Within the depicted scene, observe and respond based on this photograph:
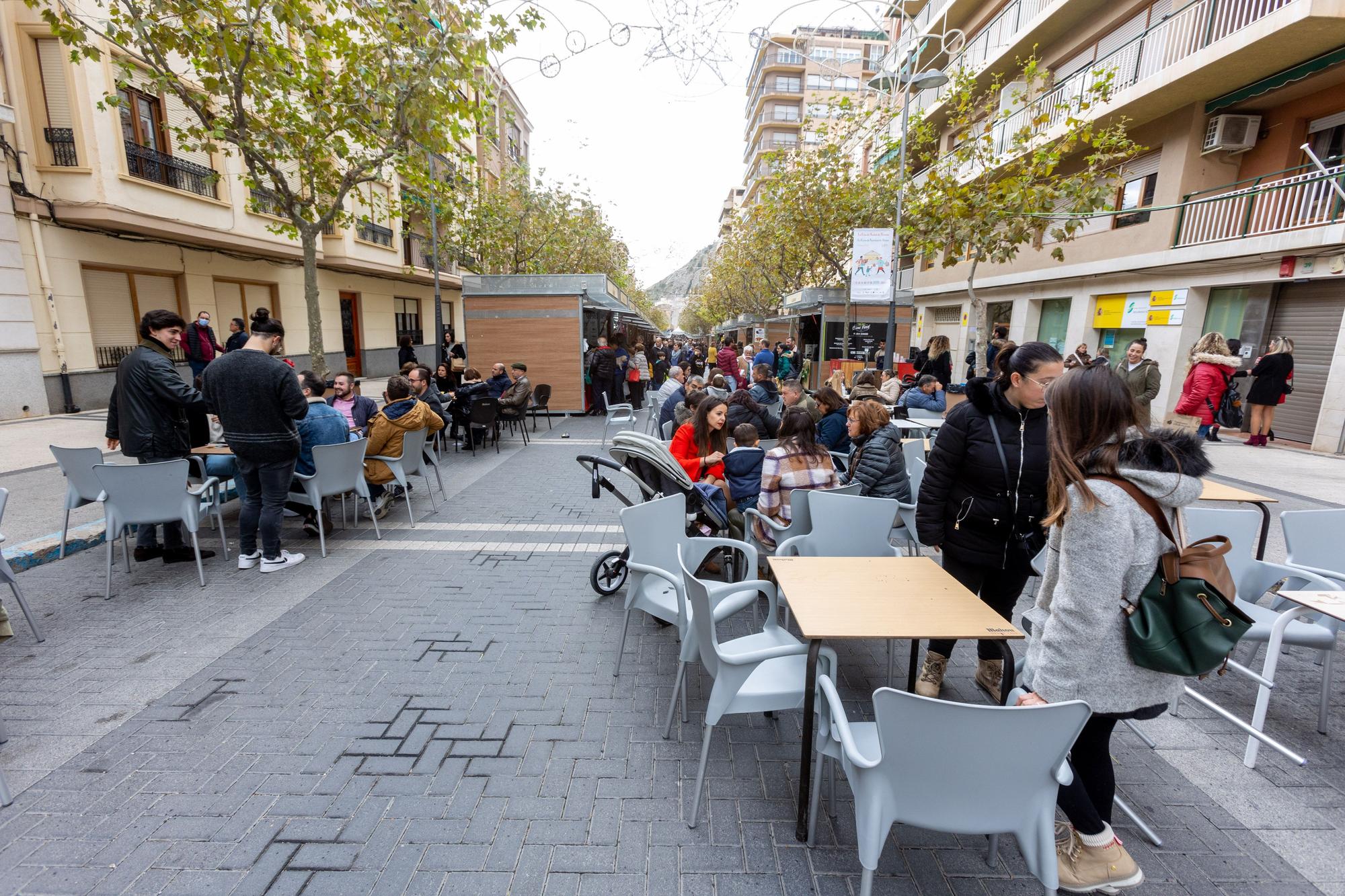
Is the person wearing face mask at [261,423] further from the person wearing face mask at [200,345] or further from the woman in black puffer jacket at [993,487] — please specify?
the person wearing face mask at [200,345]

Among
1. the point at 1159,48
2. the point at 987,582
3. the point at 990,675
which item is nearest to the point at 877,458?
the point at 987,582

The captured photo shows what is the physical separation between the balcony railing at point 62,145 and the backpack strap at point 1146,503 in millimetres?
16064

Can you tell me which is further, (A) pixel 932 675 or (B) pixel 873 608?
(A) pixel 932 675

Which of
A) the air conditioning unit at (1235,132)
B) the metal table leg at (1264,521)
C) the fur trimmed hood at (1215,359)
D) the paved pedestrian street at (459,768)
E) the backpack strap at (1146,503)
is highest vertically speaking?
the air conditioning unit at (1235,132)

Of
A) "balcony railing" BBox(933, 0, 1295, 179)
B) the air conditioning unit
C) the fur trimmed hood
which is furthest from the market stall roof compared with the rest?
the air conditioning unit

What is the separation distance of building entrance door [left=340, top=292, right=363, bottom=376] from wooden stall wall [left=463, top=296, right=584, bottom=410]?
405 inches

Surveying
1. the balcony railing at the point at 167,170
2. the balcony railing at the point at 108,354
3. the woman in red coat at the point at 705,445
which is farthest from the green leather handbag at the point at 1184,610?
the balcony railing at the point at 108,354

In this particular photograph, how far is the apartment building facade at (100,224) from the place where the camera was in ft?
34.0

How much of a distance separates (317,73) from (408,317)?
20.0m

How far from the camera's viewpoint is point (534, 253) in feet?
66.2

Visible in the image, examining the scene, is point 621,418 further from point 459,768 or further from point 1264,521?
point 1264,521

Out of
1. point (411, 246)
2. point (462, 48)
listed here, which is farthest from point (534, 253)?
point (462, 48)

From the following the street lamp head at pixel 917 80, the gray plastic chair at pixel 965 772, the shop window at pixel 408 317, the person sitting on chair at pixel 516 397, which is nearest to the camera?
the gray plastic chair at pixel 965 772

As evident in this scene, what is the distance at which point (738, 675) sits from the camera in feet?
7.90
